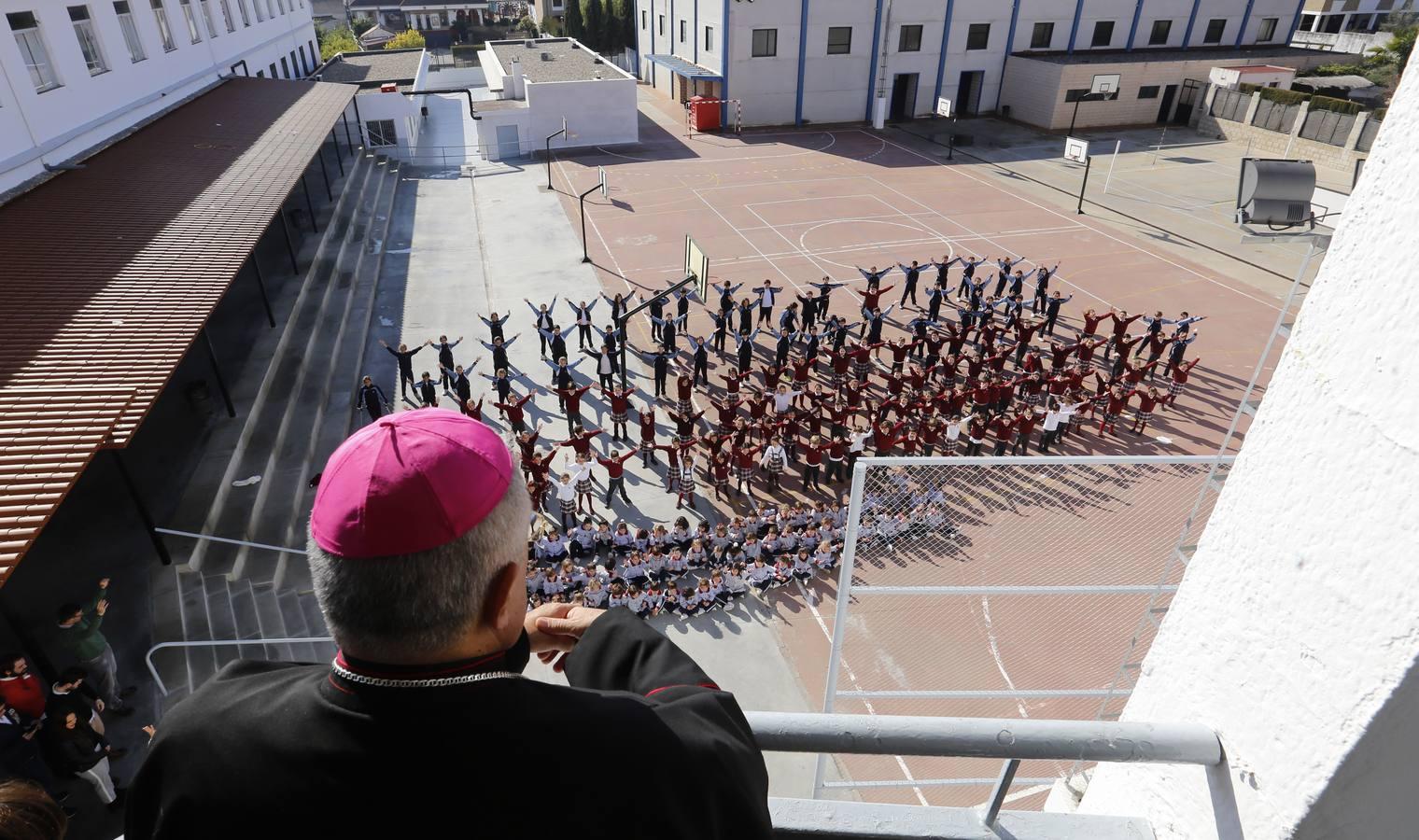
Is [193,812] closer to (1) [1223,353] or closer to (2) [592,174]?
(1) [1223,353]

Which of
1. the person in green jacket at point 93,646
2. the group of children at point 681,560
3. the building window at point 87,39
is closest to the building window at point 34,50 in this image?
the building window at point 87,39

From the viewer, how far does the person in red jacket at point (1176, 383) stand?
14.4m

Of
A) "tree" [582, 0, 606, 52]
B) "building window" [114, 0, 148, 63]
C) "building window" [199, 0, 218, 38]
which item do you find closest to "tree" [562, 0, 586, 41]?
"tree" [582, 0, 606, 52]

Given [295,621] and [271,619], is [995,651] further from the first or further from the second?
[271,619]

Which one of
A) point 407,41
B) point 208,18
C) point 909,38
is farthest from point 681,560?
point 407,41

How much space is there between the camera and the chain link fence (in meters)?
8.29

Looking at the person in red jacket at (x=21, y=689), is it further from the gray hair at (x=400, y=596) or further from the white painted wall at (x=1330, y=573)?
the white painted wall at (x=1330, y=573)

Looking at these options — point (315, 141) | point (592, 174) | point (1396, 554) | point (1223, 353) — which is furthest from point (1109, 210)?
point (1396, 554)

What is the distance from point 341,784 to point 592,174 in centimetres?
3132

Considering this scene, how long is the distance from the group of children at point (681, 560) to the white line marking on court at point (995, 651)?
205 centimetres

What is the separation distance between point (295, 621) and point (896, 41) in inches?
1488

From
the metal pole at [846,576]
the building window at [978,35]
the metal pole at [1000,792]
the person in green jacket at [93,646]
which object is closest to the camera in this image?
the metal pole at [1000,792]

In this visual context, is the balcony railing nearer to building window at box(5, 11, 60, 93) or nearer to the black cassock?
the black cassock

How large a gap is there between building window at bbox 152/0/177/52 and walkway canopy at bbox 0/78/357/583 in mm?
4190
